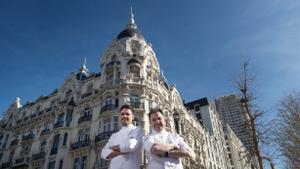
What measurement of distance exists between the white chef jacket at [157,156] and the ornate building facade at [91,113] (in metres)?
20.5

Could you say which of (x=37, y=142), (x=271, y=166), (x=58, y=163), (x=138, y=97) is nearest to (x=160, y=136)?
(x=271, y=166)

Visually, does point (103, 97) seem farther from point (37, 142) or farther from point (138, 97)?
point (37, 142)

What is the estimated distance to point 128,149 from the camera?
4.19 m

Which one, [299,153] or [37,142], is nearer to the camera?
[299,153]

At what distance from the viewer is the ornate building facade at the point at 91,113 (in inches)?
1029

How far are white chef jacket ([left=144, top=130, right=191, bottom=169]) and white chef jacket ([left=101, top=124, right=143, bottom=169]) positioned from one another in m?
0.23

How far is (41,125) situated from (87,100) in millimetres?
9237

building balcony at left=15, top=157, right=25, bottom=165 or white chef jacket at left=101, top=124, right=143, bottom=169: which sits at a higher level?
building balcony at left=15, top=157, right=25, bottom=165

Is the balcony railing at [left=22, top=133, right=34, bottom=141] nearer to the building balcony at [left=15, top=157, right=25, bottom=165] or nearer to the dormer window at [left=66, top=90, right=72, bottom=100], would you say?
the building balcony at [left=15, top=157, right=25, bottom=165]

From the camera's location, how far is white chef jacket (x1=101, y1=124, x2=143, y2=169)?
4.21 m

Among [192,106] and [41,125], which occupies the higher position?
[192,106]

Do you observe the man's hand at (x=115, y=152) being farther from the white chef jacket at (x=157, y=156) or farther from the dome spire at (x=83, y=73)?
the dome spire at (x=83, y=73)

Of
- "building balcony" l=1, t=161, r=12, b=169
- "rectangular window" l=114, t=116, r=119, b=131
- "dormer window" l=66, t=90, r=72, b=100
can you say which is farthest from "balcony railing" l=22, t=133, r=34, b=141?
"rectangular window" l=114, t=116, r=119, b=131

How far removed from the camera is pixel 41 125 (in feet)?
110
